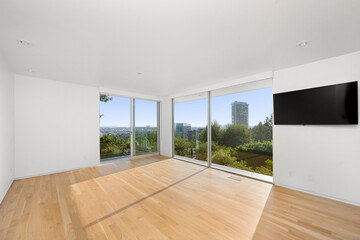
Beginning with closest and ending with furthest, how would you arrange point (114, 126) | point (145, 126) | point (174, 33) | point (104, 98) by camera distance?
point (174, 33) < point (104, 98) < point (114, 126) < point (145, 126)

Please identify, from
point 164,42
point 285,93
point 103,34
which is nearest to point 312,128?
point 285,93

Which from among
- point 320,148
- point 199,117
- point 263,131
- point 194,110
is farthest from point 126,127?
point 320,148

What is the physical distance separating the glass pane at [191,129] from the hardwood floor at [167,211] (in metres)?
1.83

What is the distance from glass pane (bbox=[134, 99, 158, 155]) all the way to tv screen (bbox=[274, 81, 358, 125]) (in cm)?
471

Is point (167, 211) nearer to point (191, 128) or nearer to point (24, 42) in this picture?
point (24, 42)

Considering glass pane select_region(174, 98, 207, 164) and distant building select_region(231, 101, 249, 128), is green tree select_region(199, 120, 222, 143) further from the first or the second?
distant building select_region(231, 101, 249, 128)

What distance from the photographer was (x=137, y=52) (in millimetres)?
2664

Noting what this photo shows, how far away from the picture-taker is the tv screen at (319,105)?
264cm

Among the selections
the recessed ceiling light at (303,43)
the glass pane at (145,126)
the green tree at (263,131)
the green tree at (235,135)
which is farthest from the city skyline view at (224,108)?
the recessed ceiling light at (303,43)

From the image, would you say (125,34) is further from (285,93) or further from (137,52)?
(285,93)

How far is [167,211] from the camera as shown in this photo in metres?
2.43

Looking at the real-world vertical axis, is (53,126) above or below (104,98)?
below

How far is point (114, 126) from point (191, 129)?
9.32 ft

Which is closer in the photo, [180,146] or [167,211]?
[167,211]
